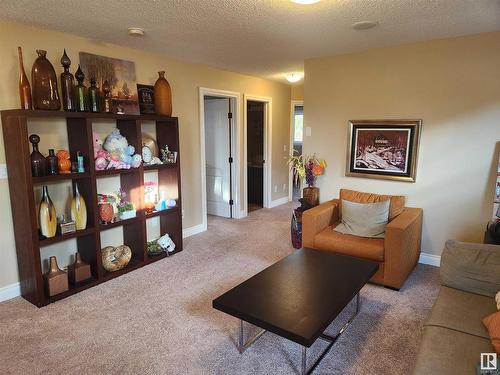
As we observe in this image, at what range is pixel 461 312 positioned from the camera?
1.86m

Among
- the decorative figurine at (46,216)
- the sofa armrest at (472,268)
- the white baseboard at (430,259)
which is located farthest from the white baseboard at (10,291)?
the white baseboard at (430,259)

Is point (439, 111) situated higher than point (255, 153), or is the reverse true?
point (439, 111)

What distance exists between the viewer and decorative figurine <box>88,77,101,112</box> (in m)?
3.02

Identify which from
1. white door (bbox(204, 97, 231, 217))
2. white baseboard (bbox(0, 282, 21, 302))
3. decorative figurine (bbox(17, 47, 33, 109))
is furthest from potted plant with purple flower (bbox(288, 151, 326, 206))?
white baseboard (bbox(0, 282, 21, 302))

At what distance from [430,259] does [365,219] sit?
99cm

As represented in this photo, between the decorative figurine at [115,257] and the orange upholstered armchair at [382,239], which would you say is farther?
the decorative figurine at [115,257]

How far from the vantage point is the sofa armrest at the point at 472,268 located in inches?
79.4

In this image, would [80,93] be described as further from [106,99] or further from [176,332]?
[176,332]

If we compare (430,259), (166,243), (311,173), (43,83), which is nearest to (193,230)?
(166,243)

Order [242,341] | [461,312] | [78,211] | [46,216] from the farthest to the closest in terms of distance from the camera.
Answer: [78,211], [46,216], [242,341], [461,312]

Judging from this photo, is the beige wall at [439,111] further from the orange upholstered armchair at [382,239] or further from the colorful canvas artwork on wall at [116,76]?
the colorful canvas artwork on wall at [116,76]

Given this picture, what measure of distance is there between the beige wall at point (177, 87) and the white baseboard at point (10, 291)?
4 centimetres

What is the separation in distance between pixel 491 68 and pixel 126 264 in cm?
407

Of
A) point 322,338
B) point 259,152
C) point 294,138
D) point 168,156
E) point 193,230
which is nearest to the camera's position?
point 322,338
